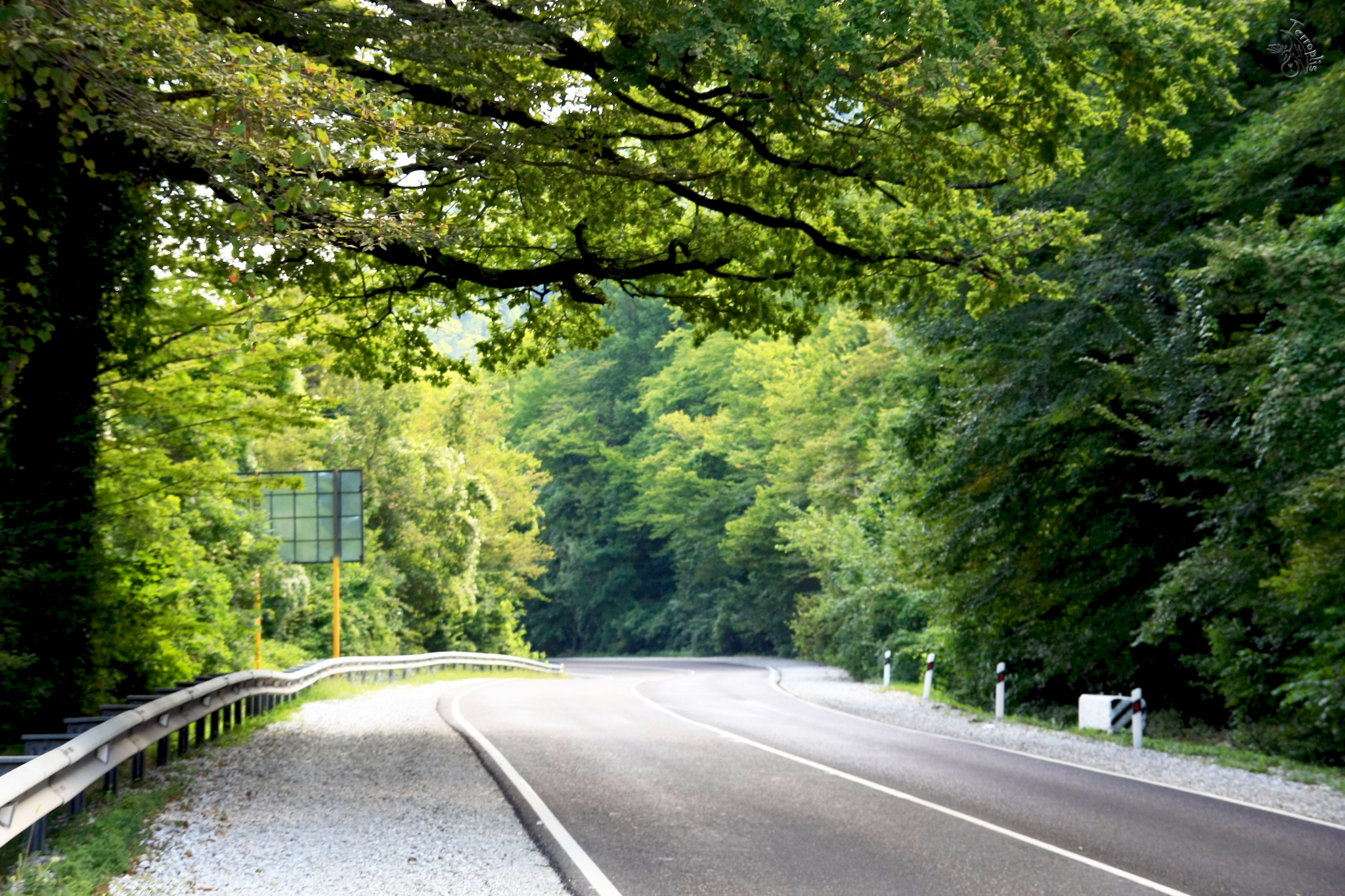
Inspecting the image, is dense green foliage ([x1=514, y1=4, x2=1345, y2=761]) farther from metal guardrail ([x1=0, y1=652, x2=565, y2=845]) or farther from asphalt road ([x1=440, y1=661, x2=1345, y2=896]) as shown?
metal guardrail ([x1=0, y1=652, x2=565, y2=845])

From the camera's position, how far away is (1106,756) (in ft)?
45.0

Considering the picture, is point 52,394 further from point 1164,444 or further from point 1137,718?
point 1137,718

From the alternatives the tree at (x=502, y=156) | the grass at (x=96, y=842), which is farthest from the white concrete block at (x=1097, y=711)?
the grass at (x=96, y=842)

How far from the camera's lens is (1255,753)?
13.9 m

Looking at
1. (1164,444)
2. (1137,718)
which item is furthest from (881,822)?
(1164,444)

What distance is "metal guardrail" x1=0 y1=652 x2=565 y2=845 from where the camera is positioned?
18.9 feet

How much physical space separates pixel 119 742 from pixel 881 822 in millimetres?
5669

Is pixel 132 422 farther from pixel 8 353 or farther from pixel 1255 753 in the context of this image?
pixel 1255 753

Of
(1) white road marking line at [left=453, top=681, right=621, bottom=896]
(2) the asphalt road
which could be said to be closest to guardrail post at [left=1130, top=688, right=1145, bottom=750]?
(2) the asphalt road

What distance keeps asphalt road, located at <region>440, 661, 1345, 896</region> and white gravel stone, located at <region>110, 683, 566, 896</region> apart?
1.81 feet

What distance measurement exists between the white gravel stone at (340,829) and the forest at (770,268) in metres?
1.83

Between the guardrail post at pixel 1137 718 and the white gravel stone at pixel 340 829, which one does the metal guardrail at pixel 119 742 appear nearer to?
the white gravel stone at pixel 340 829

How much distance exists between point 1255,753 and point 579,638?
189 feet

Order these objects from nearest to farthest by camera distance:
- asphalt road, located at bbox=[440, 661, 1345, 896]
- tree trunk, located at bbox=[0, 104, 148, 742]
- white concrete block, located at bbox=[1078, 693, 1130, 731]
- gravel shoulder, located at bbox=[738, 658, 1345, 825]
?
asphalt road, located at bbox=[440, 661, 1345, 896], tree trunk, located at bbox=[0, 104, 148, 742], gravel shoulder, located at bbox=[738, 658, 1345, 825], white concrete block, located at bbox=[1078, 693, 1130, 731]
